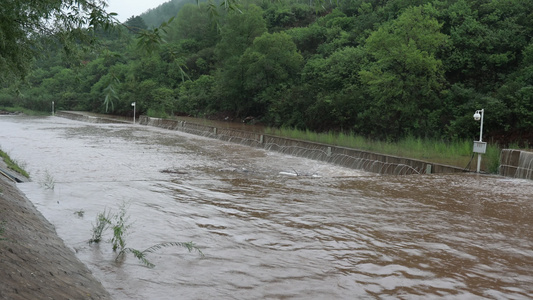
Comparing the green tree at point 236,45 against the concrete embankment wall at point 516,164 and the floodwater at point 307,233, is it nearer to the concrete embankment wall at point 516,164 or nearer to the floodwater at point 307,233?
the floodwater at point 307,233

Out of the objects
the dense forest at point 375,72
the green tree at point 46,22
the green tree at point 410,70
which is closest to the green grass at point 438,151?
the green tree at point 410,70

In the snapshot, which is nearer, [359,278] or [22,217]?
[359,278]

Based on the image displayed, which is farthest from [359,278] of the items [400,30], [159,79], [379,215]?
[159,79]

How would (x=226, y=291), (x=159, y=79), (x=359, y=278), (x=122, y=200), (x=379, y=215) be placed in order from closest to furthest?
1. (x=226, y=291)
2. (x=359, y=278)
3. (x=379, y=215)
4. (x=122, y=200)
5. (x=159, y=79)

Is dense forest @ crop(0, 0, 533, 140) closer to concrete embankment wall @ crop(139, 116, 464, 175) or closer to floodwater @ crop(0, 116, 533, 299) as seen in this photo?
floodwater @ crop(0, 116, 533, 299)

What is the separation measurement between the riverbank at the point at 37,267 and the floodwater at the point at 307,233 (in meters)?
0.30

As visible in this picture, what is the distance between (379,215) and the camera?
9.22m

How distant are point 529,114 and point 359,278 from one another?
19.9 meters

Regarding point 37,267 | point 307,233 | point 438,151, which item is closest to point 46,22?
point 37,267

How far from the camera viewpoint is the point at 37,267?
4.53 m

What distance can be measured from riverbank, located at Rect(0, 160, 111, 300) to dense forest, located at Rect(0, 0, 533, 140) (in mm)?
1724

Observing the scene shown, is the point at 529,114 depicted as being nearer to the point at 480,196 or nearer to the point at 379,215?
the point at 480,196

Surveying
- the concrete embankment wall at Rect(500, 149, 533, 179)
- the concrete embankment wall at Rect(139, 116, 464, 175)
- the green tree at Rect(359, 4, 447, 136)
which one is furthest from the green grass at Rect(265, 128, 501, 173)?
the green tree at Rect(359, 4, 447, 136)

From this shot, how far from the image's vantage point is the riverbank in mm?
3875
